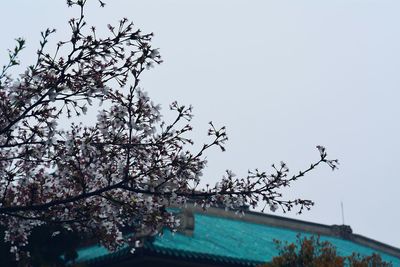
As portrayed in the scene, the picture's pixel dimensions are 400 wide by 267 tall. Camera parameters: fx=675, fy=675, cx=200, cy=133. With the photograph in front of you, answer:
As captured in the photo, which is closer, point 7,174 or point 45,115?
point 45,115

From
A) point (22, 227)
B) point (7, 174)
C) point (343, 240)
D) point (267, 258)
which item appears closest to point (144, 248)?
point (267, 258)

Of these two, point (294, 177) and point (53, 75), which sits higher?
point (53, 75)

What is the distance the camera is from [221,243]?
22.4m

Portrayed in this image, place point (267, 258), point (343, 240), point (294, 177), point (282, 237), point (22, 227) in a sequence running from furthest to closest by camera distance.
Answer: point (343, 240) < point (282, 237) < point (267, 258) < point (22, 227) < point (294, 177)

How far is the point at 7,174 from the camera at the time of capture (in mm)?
8922

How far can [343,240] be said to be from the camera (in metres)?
34.0

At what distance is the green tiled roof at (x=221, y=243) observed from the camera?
1897cm

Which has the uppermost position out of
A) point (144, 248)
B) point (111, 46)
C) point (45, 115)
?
point (111, 46)

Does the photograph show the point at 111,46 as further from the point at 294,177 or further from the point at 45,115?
the point at 294,177

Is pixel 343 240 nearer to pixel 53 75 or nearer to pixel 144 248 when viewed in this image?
pixel 144 248

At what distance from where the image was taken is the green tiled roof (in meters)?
19.0

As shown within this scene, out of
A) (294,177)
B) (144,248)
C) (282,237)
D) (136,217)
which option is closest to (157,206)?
(136,217)

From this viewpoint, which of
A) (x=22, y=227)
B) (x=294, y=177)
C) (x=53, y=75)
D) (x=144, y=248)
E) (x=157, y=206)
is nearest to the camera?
(x=53, y=75)

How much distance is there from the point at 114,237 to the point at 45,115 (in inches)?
80.8
